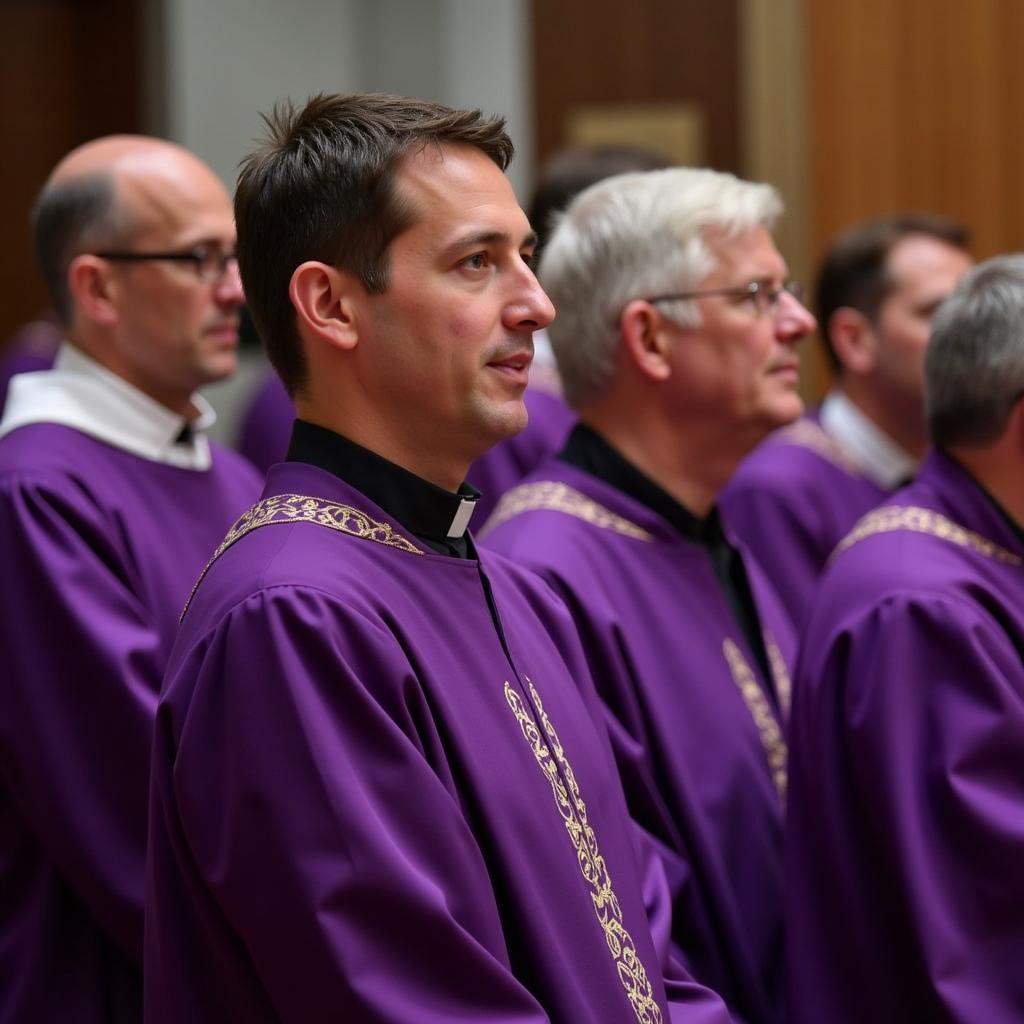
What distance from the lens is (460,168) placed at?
1.95 m

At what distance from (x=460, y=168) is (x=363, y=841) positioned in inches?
31.2

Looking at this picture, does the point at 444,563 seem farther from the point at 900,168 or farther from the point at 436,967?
the point at 900,168

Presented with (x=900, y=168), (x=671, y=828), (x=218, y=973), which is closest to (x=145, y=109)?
(x=900, y=168)

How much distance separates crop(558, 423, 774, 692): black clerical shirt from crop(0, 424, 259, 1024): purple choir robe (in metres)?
0.82

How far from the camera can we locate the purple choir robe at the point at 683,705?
250 cm

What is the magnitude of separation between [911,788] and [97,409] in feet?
4.83

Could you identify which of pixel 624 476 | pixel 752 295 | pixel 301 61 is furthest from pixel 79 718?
pixel 301 61

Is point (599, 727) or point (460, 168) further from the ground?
point (460, 168)

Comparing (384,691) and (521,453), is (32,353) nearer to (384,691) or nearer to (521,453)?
(521,453)

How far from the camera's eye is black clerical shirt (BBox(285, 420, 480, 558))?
1.92 m

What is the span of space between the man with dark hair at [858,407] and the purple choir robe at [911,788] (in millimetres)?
1189

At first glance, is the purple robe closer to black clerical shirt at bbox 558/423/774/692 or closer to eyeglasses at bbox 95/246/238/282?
eyeglasses at bbox 95/246/238/282

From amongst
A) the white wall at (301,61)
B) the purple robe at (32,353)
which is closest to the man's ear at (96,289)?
the purple robe at (32,353)

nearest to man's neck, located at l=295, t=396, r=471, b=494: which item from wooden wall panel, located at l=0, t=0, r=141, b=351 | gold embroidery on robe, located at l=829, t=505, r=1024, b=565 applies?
gold embroidery on robe, located at l=829, t=505, r=1024, b=565
